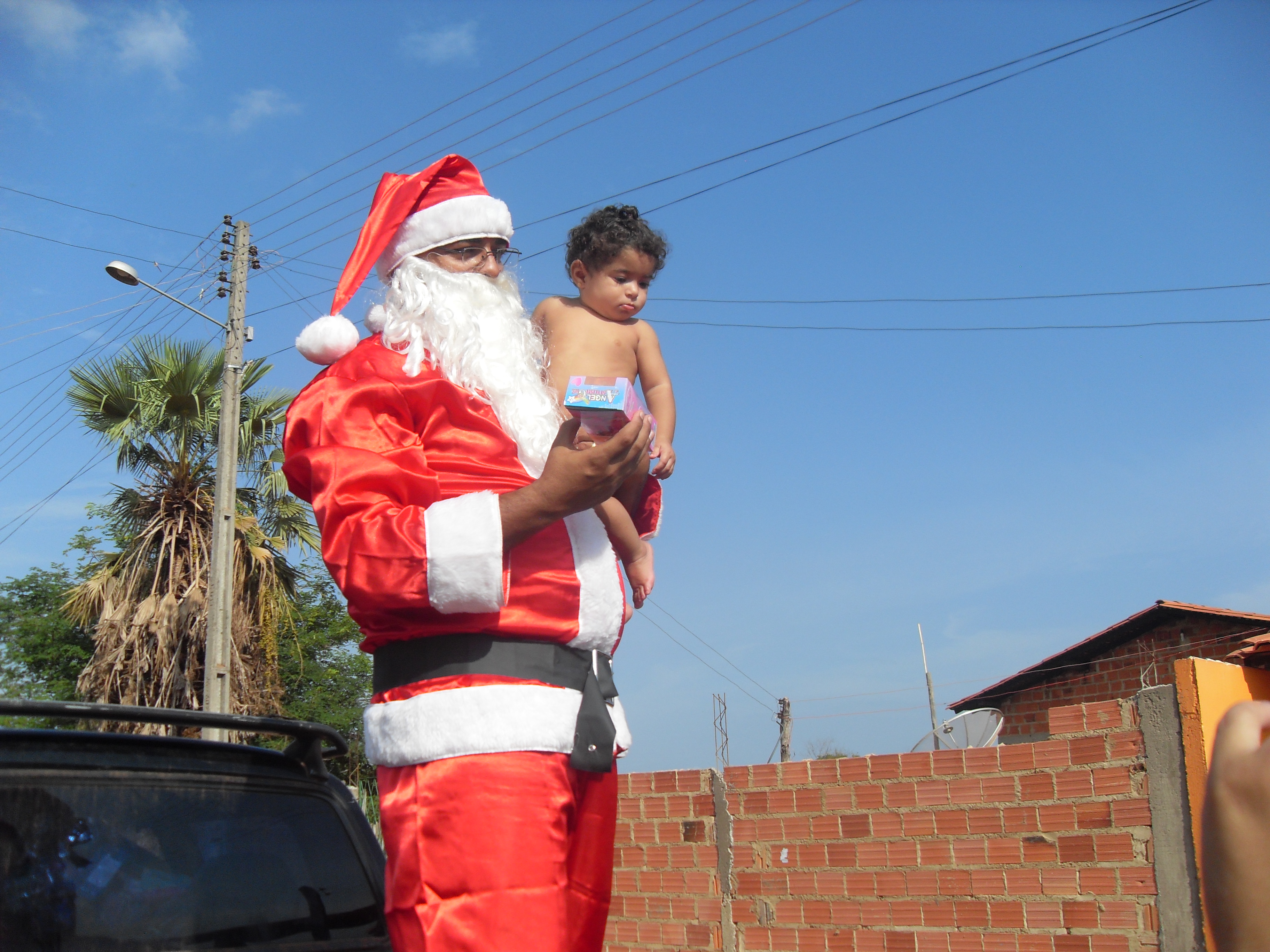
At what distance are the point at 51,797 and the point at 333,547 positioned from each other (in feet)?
2.20

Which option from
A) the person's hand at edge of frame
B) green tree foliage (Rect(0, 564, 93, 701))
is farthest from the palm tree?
the person's hand at edge of frame

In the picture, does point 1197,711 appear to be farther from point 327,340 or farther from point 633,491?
point 327,340

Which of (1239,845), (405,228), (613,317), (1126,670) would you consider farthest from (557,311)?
(1126,670)

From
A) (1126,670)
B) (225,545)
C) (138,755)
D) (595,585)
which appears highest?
(225,545)

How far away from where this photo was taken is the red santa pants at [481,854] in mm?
1669

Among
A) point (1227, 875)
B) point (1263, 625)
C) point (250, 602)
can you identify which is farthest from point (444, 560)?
point (1263, 625)

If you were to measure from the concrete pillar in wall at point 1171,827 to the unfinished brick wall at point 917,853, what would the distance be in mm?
38

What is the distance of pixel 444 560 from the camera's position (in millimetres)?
1788

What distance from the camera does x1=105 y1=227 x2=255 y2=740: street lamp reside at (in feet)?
37.7

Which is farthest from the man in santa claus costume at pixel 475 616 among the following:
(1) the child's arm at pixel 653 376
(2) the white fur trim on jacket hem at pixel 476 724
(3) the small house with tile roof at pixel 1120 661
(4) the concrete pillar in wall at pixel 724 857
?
(3) the small house with tile roof at pixel 1120 661

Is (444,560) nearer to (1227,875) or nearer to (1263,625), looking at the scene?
(1227,875)

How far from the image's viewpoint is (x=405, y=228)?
2443 millimetres

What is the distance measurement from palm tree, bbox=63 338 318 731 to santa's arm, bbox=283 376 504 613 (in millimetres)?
11320

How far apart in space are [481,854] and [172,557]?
12.2m
